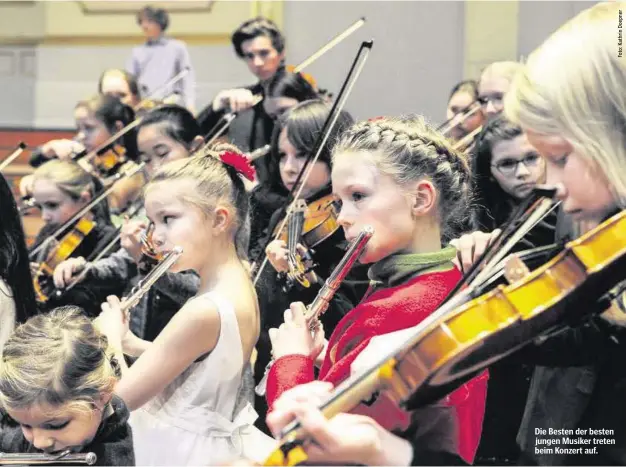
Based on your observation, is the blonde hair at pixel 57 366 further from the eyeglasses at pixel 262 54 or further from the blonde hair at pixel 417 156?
the eyeglasses at pixel 262 54

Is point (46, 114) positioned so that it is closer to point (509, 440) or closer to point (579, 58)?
point (509, 440)

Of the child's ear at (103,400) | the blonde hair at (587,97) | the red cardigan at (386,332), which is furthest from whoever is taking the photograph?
the child's ear at (103,400)

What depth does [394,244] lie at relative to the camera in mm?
1374

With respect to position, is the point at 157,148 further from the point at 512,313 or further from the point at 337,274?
the point at 512,313

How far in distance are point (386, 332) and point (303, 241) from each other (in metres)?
0.72

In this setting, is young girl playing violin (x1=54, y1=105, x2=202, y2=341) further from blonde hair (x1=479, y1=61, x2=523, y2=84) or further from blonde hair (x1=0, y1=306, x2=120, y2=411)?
blonde hair (x1=479, y1=61, x2=523, y2=84)

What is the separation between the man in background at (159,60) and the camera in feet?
12.9

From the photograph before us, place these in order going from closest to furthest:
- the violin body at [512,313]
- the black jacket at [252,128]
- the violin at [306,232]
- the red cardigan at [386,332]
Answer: the violin body at [512,313] < the red cardigan at [386,332] < the violin at [306,232] < the black jacket at [252,128]

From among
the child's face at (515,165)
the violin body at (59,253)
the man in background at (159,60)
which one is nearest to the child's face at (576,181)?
the child's face at (515,165)

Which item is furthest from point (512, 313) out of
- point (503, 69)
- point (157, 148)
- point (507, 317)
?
point (157, 148)

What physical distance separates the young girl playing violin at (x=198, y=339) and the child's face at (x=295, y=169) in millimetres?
263

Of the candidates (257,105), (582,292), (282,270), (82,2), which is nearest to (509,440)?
(282,270)

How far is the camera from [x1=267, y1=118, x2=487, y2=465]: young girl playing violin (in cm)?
127

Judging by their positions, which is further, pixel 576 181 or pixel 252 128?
pixel 252 128
